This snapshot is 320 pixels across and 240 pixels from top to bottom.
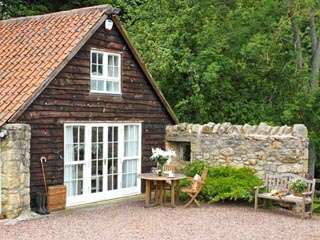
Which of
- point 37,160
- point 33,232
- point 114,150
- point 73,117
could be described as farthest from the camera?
point 114,150

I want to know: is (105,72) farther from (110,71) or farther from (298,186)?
(298,186)

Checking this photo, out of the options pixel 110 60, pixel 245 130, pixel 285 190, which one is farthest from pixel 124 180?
pixel 285 190

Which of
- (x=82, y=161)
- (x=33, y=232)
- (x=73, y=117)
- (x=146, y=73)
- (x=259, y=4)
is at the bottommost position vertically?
(x=33, y=232)

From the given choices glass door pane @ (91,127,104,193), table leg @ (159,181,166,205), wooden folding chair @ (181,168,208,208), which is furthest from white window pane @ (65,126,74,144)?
wooden folding chair @ (181,168,208,208)

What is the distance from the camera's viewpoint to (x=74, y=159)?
13.0m

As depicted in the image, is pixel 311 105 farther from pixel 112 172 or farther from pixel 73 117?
pixel 73 117

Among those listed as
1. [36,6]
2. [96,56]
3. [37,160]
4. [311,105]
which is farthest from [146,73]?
[36,6]

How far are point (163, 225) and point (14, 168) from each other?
346cm

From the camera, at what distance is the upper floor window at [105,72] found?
13586 millimetres

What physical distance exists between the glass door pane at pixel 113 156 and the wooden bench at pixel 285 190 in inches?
153

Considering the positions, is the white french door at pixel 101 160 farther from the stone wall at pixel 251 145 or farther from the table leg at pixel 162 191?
the stone wall at pixel 251 145

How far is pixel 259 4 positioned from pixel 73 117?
9.53 meters

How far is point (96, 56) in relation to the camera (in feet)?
44.7

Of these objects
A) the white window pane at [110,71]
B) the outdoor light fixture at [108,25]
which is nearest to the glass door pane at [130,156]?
the white window pane at [110,71]
